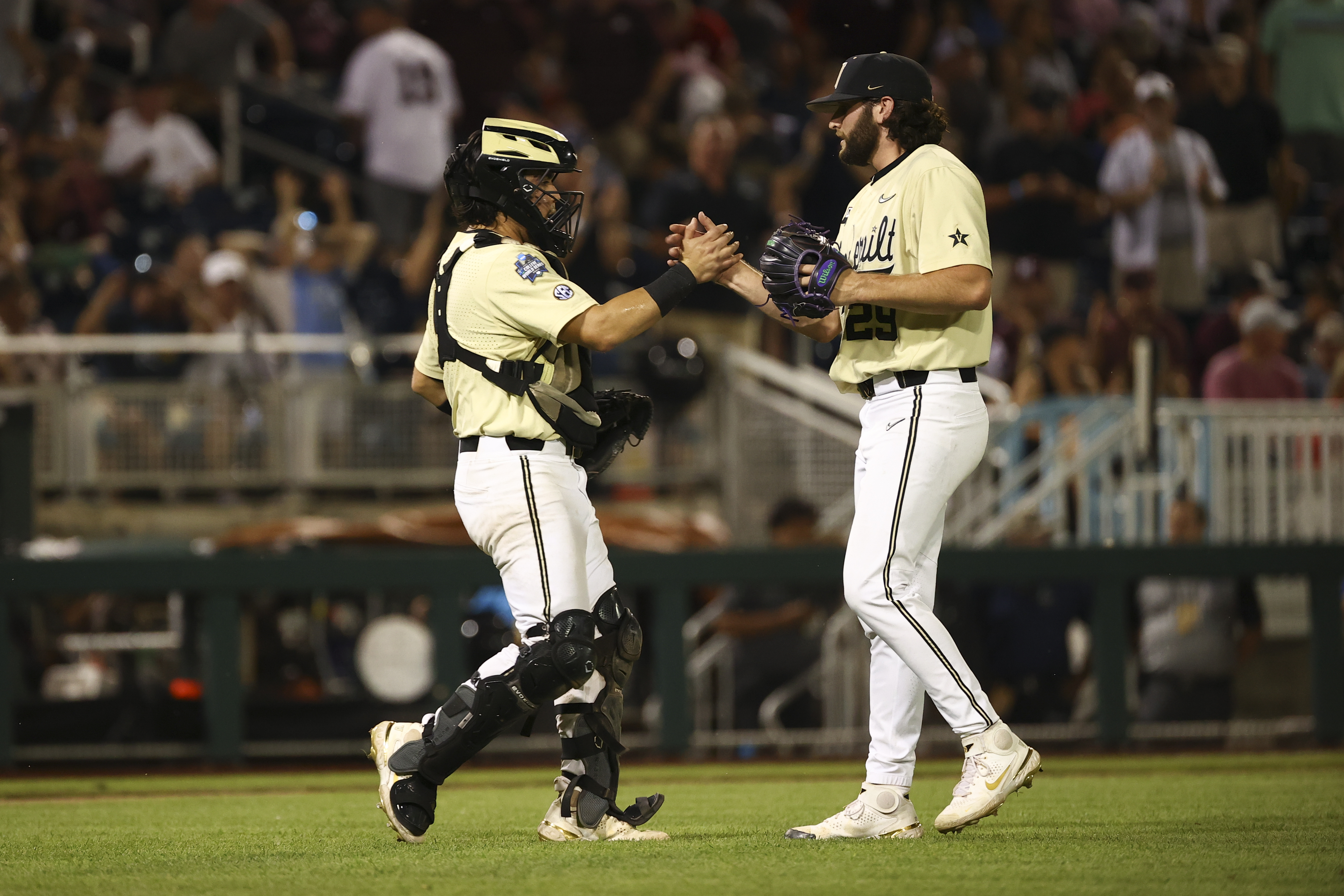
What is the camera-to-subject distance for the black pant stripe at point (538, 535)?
17.4ft

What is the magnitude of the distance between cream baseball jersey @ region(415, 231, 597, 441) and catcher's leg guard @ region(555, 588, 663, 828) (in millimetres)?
621

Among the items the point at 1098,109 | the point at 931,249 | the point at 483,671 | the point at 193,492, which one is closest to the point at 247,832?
the point at 483,671

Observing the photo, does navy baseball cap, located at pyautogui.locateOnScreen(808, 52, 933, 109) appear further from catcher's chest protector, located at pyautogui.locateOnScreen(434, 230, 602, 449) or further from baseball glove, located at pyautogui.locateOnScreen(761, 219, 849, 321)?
catcher's chest protector, located at pyautogui.locateOnScreen(434, 230, 602, 449)

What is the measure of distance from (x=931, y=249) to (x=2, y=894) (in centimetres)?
323

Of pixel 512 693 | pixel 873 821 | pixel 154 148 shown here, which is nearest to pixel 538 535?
pixel 512 693

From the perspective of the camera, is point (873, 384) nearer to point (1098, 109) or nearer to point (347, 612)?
point (347, 612)

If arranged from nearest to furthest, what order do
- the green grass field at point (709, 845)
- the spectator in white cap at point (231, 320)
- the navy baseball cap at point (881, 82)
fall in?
1. the green grass field at point (709, 845)
2. the navy baseball cap at point (881, 82)
3. the spectator in white cap at point (231, 320)

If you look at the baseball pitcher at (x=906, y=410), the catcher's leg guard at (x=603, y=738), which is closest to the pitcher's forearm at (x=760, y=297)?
the baseball pitcher at (x=906, y=410)

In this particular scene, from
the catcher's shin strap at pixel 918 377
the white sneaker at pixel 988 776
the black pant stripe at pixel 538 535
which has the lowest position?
the white sneaker at pixel 988 776

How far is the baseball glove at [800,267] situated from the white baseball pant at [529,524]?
854 millimetres

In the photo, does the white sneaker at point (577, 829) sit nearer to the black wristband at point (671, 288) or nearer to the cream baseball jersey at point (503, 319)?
the cream baseball jersey at point (503, 319)

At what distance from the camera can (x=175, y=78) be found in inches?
551

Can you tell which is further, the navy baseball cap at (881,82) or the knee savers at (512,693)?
the navy baseball cap at (881,82)

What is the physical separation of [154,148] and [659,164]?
3.99 m
